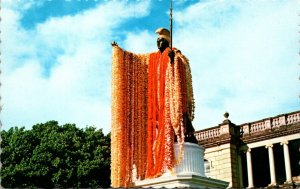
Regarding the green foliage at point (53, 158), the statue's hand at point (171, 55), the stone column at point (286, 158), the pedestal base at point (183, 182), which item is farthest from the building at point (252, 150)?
the pedestal base at point (183, 182)

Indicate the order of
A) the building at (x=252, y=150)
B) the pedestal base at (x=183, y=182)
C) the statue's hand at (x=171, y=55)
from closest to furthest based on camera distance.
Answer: the pedestal base at (x=183, y=182), the statue's hand at (x=171, y=55), the building at (x=252, y=150)

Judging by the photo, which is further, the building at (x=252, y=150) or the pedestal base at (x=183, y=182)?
the building at (x=252, y=150)

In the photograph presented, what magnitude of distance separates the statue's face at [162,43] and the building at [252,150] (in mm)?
21759

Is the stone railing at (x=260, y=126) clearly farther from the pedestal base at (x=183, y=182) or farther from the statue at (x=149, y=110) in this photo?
the pedestal base at (x=183, y=182)

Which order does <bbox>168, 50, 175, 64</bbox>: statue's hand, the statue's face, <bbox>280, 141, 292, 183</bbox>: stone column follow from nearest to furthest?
<bbox>168, 50, 175, 64</bbox>: statue's hand
the statue's face
<bbox>280, 141, 292, 183</bbox>: stone column

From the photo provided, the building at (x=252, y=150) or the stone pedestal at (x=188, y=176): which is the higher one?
the building at (x=252, y=150)

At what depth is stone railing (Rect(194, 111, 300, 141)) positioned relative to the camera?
34.6 meters

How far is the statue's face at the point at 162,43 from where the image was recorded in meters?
14.3

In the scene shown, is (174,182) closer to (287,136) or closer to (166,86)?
(166,86)

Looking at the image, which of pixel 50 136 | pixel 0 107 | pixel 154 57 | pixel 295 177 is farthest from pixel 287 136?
pixel 0 107

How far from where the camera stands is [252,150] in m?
37.5

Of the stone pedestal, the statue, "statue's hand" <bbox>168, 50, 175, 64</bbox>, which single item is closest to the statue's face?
the statue

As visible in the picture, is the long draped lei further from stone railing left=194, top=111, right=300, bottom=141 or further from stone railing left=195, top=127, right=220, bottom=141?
stone railing left=195, top=127, right=220, bottom=141

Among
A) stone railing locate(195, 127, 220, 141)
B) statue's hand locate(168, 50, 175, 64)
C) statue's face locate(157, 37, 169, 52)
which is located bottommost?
statue's hand locate(168, 50, 175, 64)
